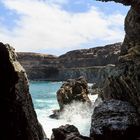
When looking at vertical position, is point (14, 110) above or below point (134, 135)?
above

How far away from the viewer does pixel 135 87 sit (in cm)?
1786

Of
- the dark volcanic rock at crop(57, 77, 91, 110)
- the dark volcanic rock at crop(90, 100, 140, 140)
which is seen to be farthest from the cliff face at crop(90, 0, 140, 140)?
the dark volcanic rock at crop(57, 77, 91, 110)

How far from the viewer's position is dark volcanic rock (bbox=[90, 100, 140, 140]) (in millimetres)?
14980

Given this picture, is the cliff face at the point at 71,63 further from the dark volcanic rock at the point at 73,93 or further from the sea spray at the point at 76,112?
the sea spray at the point at 76,112

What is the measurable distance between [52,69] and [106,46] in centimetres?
2678

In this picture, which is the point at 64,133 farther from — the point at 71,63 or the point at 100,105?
the point at 71,63

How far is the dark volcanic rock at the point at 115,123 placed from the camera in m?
15.0

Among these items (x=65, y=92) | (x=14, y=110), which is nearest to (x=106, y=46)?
(x=65, y=92)

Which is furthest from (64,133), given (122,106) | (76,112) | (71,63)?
(71,63)

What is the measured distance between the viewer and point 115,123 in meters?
15.4

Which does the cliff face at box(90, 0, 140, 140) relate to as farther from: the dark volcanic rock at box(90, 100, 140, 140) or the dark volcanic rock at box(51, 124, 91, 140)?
the dark volcanic rock at box(51, 124, 91, 140)

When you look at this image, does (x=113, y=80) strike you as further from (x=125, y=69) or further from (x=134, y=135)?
(x=134, y=135)

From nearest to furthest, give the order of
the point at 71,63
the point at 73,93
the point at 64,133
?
the point at 64,133
the point at 73,93
the point at 71,63

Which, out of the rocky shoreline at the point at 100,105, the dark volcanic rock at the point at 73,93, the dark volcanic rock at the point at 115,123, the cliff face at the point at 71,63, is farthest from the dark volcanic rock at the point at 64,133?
the cliff face at the point at 71,63
